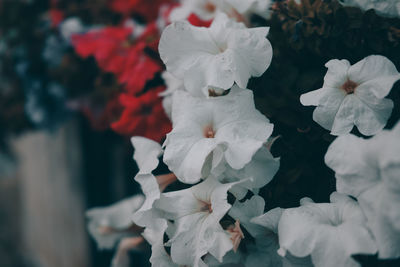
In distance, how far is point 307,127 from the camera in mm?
700

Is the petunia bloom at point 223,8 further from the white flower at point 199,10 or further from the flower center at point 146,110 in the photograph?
the flower center at point 146,110

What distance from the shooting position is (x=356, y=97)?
621mm

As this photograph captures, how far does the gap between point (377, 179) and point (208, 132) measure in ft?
0.95

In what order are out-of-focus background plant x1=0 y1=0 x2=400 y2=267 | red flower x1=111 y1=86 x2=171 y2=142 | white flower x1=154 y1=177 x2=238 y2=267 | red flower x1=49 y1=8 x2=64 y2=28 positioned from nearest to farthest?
white flower x1=154 y1=177 x2=238 y2=267
out-of-focus background plant x1=0 y1=0 x2=400 y2=267
red flower x1=111 y1=86 x2=171 y2=142
red flower x1=49 y1=8 x2=64 y2=28

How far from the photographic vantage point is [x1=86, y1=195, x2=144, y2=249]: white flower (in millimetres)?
1029

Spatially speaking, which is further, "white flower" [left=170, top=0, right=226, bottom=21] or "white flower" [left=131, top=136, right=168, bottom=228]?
"white flower" [left=170, top=0, right=226, bottom=21]

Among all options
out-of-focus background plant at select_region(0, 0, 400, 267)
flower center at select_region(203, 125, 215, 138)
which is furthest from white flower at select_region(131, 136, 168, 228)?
out-of-focus background plant at select_region(0, 0, 400, 267)

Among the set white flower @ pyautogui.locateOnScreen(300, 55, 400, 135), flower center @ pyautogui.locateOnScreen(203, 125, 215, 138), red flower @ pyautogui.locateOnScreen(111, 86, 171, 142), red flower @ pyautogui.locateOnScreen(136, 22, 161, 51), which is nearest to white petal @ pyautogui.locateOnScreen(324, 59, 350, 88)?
white flower @ pyautogui.locateOnScreen(300, 55, 400, 135)

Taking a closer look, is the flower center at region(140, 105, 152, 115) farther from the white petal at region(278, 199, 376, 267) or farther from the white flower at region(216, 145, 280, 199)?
the white petal at region(278, 199, 376, 267)

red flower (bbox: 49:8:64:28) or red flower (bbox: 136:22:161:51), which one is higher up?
red flower (bbox: 136:22:161:51)

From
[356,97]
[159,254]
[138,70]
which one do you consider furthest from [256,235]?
[138,70]

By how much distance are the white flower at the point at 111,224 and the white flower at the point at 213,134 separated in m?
0.44

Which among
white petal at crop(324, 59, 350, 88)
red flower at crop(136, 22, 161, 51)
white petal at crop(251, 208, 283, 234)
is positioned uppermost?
white petal at crop(324, 59, 350, 88)

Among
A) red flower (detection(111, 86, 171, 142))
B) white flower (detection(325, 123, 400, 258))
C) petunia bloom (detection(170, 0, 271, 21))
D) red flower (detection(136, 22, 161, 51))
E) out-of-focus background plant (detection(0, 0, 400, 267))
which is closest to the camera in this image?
white flower (detection(325, 123, 400, 258))
